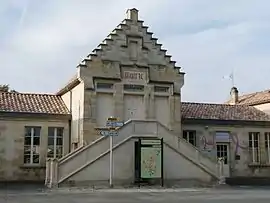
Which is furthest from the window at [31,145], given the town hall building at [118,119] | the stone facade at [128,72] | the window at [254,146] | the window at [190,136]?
the window at [254,146]

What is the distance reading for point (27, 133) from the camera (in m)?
29.7

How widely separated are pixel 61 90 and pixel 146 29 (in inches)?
316

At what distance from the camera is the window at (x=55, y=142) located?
30.0m

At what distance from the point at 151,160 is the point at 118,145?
2130 millimetres

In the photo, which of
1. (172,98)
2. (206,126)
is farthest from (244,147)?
(172,98)

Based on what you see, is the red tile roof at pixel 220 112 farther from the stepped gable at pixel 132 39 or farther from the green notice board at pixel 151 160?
the green notice board at pixel 151 160

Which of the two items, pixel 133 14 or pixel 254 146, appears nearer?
pixel 133 14

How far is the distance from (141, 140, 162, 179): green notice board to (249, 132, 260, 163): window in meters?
12.9

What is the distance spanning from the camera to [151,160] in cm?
2512

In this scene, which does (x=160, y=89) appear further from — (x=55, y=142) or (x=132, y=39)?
(x=55, y=142)

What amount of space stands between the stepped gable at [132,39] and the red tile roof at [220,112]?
5.32 meters

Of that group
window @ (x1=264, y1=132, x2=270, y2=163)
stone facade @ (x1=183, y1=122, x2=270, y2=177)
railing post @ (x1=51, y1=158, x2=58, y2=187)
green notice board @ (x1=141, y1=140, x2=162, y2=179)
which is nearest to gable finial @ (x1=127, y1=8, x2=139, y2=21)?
stone facade @ (x1=183, y1=122, x2=270, y2=177)

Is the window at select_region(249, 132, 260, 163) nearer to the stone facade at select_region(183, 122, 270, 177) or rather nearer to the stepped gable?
the stone facade at select_region(183, 122, 270, 177)

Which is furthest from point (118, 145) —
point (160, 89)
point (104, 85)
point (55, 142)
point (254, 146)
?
point (254, 146)
